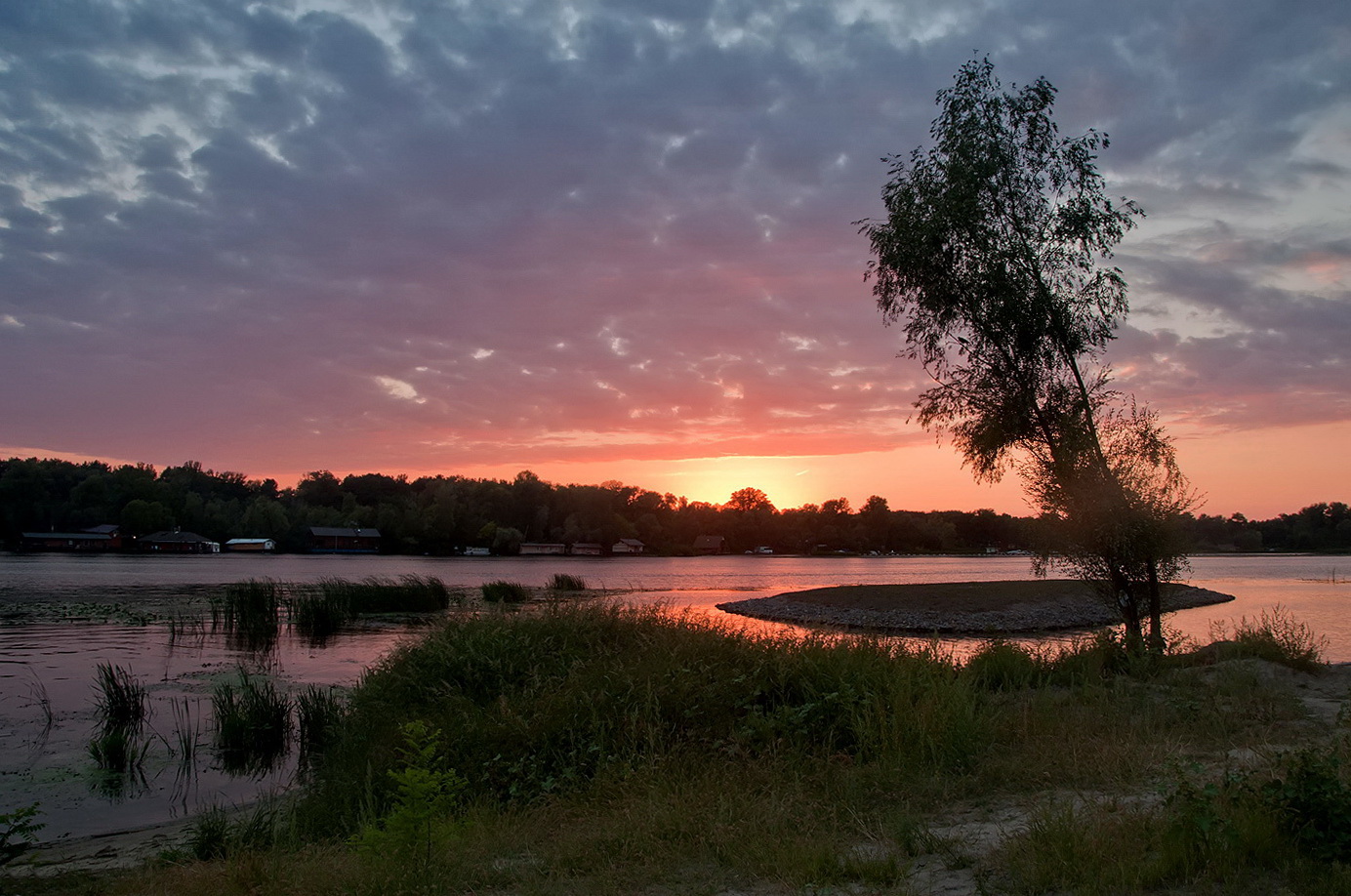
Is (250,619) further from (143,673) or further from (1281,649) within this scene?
(1281,649)

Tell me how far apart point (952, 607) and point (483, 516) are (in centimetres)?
11424

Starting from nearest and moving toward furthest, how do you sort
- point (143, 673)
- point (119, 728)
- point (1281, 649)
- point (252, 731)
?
point (252, 731)
point (1281, 649)
point (119, 728)
point (143, 673)

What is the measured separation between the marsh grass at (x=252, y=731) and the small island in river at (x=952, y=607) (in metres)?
19.5

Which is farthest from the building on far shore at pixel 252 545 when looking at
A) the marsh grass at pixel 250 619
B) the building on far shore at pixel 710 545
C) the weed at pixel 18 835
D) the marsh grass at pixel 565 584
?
the weed at pixel 18 835

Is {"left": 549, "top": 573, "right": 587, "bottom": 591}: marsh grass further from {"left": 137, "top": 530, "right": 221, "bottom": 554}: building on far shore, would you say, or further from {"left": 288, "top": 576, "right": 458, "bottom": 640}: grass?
{"left": 137, "top": 530, "right": 221, "bottom": 554}: building on far shore

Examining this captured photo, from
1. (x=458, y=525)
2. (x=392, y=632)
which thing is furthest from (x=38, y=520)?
(x=392, y=632)

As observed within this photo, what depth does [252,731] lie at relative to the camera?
520 inches

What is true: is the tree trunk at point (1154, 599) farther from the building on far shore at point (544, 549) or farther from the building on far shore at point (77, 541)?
the building on far shore at point (77, 541)

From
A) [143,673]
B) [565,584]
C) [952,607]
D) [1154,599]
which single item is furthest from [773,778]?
[565,584]

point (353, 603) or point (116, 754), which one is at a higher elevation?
point (353, 603)

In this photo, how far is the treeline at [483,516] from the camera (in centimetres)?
12838

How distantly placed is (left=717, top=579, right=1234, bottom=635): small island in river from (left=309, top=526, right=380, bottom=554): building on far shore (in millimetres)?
103751

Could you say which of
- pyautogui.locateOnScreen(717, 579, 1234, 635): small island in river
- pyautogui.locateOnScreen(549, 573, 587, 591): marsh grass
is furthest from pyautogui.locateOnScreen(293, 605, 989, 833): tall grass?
pyautogui.locateOnScreen(549, 573, 587, 591): marsh grass

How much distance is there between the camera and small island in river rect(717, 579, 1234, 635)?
32.5 meters
